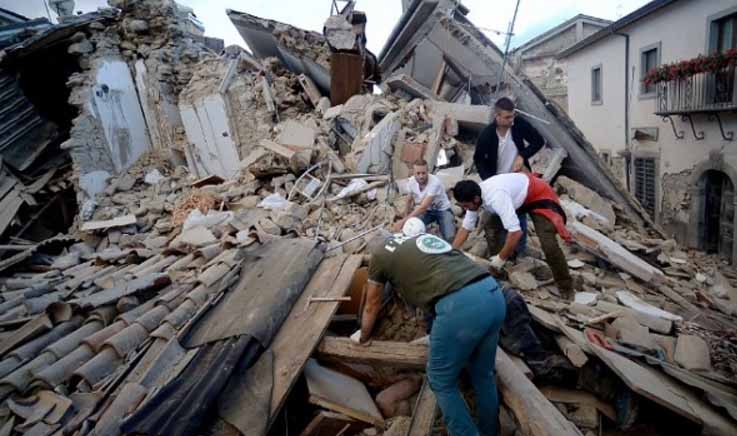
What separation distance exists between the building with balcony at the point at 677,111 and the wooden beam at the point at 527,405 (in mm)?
9515

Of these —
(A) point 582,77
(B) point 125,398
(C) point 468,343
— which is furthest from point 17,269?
(A) point 582,77

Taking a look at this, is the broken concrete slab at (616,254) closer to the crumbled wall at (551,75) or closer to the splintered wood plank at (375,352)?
the splintered wood plank at (375,352)

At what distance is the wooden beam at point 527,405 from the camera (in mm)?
1951

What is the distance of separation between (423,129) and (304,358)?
5.21 meters

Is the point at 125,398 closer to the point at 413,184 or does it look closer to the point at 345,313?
the point at 345,313

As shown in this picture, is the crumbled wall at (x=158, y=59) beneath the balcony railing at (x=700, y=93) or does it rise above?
above

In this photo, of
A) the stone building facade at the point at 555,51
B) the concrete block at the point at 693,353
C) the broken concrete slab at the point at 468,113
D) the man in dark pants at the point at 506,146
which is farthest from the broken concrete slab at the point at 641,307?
the stone building facade at the point at 555,51

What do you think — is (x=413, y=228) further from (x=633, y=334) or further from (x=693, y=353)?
(x=693, y=353)

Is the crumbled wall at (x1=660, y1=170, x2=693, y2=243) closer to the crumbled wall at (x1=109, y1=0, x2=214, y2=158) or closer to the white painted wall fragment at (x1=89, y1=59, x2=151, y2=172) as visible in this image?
the crumbled wall at (x1=109, y1=0, x2=214, y2=158)

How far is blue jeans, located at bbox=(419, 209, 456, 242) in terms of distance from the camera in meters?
4.36

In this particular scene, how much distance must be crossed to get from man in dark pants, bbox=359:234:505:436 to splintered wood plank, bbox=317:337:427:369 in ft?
0.74

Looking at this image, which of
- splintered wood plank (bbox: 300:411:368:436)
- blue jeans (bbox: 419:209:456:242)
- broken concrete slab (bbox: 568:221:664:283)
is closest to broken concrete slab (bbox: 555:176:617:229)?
broken concrete slab (bbox: 568:221:664:283)

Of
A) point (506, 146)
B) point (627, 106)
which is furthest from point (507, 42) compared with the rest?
point (627, 106)

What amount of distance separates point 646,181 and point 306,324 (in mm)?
12862
